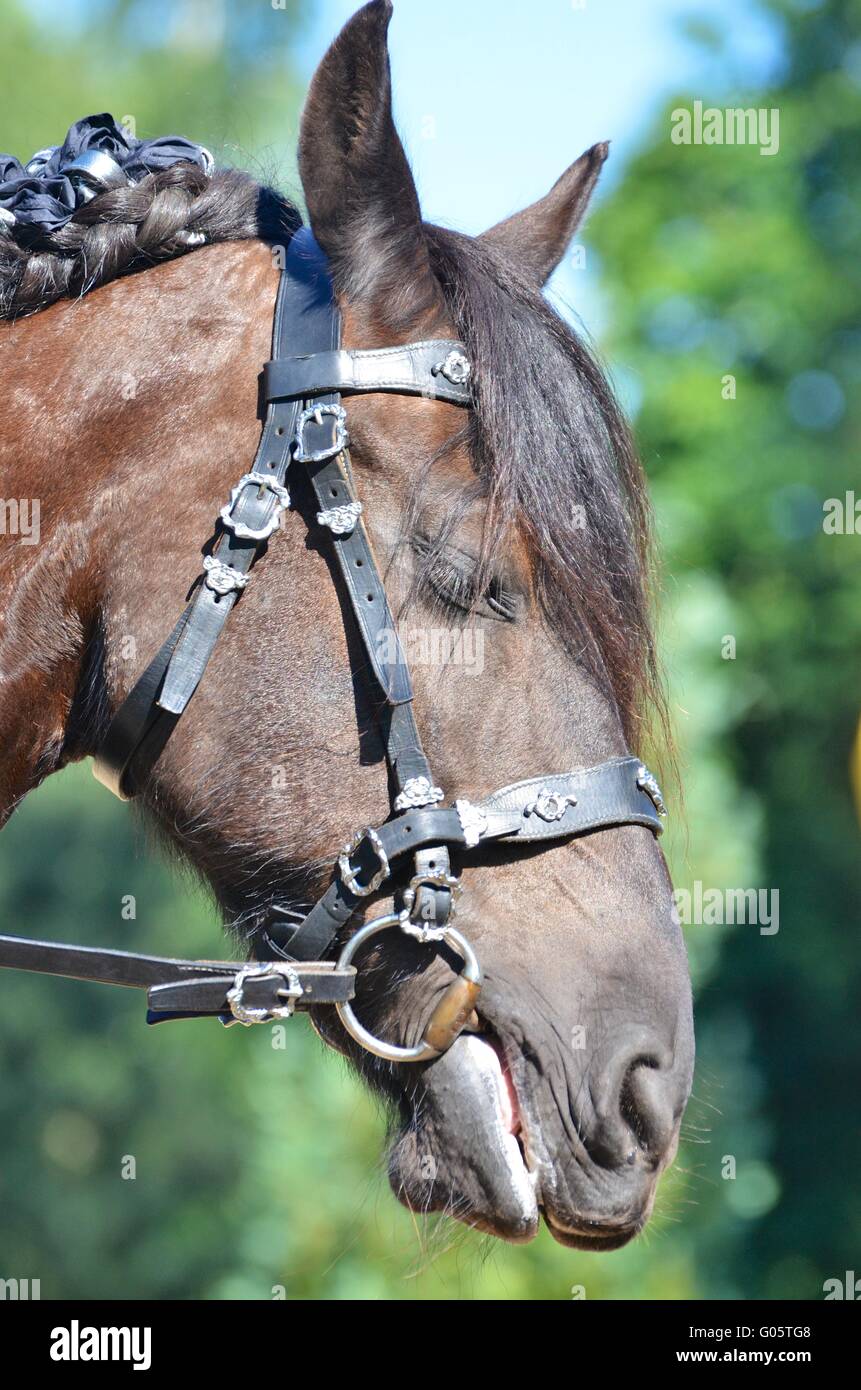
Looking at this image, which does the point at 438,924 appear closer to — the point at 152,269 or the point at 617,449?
the point at 617,449

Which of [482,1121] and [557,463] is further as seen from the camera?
[557,463]

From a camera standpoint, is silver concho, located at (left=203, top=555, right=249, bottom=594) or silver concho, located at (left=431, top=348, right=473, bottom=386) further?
silver concho, located at (left=431, top=348, right=473, bottom=386)

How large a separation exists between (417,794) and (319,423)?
0.68 meters

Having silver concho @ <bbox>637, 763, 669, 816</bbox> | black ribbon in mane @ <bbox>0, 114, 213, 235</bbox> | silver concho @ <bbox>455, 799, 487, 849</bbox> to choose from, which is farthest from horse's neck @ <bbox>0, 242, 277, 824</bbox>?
silver concho @ <bbox>637, 763, 669, 816</bbox>

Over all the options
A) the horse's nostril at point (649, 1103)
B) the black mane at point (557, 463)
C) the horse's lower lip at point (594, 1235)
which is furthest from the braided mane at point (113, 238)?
the horse's lower lip at point (594, 1235)

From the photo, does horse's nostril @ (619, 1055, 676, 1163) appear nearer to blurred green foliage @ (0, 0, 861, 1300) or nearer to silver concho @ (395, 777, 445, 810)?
silver concho @ (395, 777, 445, 810)

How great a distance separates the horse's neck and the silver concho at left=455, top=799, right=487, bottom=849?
62 centimetres

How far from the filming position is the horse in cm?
222

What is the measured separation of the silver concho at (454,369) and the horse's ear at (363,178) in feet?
0.43

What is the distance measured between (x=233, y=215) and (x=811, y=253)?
11.5 meters

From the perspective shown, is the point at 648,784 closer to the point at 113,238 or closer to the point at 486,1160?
the point at 486,1160

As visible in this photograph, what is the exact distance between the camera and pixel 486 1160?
7.20 ft

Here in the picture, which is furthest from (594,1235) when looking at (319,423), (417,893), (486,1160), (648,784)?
(319,423)

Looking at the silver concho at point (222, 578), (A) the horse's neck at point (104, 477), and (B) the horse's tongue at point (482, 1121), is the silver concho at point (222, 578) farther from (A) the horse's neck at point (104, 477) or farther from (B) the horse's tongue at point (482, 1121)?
(B) the horse's tongue at point (482, 1121)
